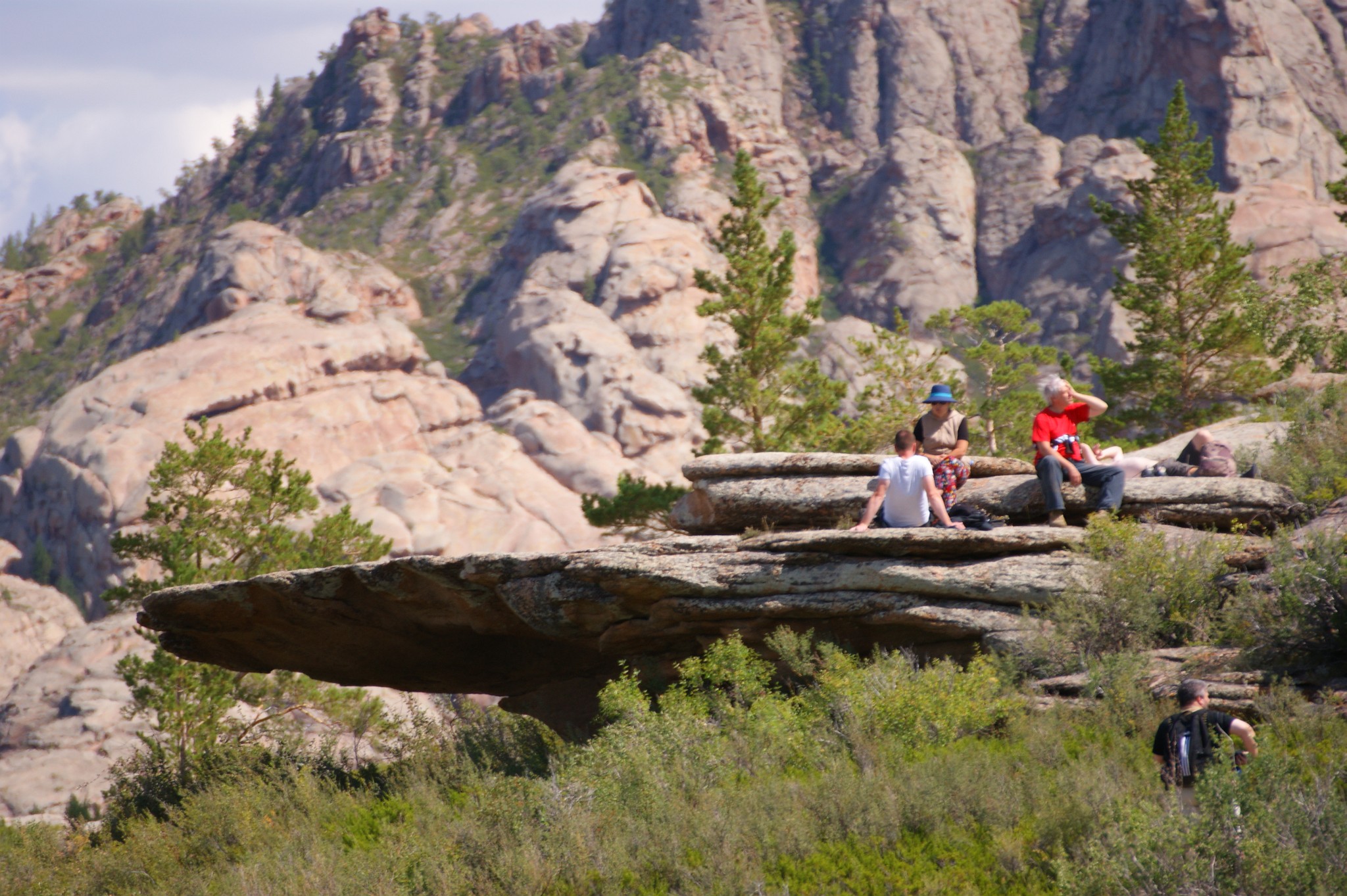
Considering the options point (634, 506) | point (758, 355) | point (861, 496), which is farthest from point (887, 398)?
point (861, 496)

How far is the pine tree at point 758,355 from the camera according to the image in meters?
30.5

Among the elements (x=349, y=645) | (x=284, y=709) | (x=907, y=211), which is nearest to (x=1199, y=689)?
(x=349, y=645)

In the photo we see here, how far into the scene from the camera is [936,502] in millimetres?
11578

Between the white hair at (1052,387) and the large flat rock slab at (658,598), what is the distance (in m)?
1.94

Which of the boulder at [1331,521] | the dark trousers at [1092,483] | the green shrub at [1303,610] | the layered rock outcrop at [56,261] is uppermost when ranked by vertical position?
the layered rock outcrop at [56,261]

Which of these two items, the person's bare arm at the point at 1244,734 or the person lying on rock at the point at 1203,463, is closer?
the person's bare arm at the point at 1244,734

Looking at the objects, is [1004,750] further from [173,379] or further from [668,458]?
[173,379]

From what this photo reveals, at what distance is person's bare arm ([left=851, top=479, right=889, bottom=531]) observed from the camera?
448 inches

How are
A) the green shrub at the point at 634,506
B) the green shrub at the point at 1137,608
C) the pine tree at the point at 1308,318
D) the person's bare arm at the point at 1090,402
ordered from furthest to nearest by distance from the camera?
the pine tree at the point at 1308,318 < the green shrub at the point at 634,506 < the person's bare arm at the point at 1090,402 < the green shrub at the point at 1137,608

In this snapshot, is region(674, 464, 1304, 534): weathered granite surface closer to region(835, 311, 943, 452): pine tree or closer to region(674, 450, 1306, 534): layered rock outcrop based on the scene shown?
region(674, 450, 1306, 534): layered rock outcrop

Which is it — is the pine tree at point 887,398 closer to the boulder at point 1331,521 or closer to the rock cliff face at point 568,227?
the boulder at point 1331,521

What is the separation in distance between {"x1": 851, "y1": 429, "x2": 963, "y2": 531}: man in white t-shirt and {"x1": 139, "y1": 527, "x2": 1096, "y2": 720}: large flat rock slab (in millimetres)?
395

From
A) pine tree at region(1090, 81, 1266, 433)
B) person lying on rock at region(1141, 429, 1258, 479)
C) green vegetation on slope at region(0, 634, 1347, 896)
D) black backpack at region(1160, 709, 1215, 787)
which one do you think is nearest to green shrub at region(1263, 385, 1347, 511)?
person lying on rock at region(1141, 429, 1258, 479)

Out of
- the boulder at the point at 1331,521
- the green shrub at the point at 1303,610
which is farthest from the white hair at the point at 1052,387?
the green shrub at the point at 1303,610
